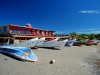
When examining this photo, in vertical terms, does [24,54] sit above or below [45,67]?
above

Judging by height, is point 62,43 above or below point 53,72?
above

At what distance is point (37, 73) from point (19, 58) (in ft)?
12.4

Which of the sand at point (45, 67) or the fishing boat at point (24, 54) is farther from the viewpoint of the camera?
the fishing boat at point (24, 54)

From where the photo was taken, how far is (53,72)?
7.36m

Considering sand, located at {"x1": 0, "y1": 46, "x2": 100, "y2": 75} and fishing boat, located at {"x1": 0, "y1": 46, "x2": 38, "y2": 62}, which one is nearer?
sand, located at {"x1": 0, "y1": 46, "x2": 100, "y2": 75}

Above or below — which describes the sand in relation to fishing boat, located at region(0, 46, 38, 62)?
below

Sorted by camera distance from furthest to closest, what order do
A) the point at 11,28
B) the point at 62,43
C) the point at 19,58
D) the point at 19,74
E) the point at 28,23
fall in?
1. the point at 28,23
2. the point at 11,28
3. the point at 62,43
4. the point at 19,58
5. the point at 19,74

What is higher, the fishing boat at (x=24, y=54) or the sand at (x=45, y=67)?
the fishing boat at (x=24, y=54)

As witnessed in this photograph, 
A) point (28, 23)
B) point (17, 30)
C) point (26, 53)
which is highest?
point (28, 23)

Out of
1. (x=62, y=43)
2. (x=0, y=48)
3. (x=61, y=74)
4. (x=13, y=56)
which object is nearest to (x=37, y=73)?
(x=61, y=74)

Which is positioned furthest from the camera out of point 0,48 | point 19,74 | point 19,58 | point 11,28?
point 11,28

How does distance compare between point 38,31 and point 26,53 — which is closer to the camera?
point 26,53

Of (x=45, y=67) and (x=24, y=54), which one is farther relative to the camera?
(x=24, y=54)

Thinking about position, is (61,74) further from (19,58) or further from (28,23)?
(28,23)
